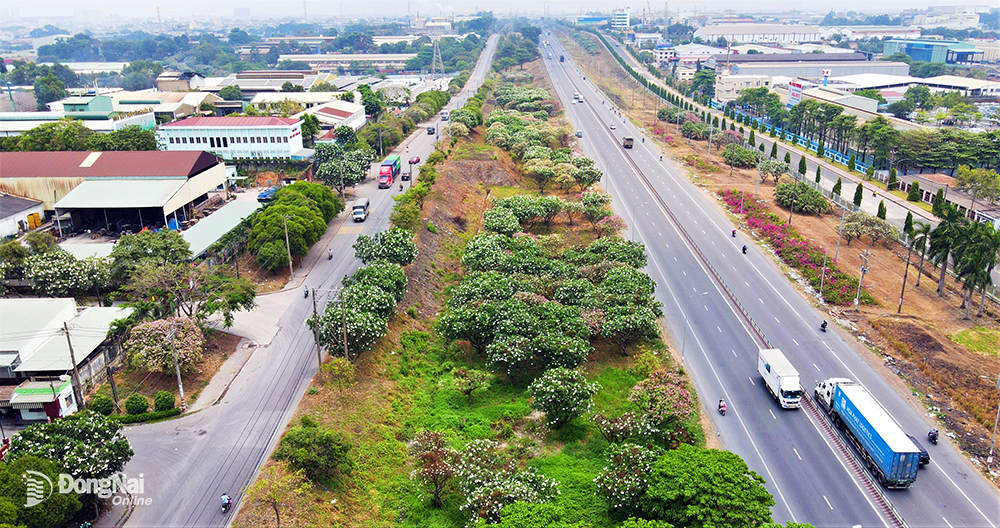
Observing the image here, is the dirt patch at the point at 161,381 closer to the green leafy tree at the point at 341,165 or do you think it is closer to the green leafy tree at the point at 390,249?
the green leafy tree at the point at 390,249

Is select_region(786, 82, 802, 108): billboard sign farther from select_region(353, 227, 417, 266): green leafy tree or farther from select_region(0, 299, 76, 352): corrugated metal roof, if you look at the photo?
select_region(0, 299, 76, 352): corrugated metal roof

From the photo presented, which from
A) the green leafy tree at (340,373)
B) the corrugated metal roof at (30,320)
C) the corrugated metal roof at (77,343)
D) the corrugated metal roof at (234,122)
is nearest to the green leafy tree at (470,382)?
the green leafy tree at (340,373)

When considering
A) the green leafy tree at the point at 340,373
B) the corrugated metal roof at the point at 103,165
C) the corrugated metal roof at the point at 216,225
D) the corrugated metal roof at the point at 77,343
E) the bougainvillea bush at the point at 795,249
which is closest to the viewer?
the green leafy tree at the point at 340,373

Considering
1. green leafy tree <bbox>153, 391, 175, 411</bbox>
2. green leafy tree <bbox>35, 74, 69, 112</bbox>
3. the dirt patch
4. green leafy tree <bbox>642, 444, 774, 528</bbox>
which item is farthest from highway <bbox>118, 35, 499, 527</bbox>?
green leafy tree <bbox>35, 74, 69, 112</bbox>

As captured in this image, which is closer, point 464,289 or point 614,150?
point 464,289

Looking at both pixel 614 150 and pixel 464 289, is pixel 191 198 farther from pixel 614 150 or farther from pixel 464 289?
pixel 614 150

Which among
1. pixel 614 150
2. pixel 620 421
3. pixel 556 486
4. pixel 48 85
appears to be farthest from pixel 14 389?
pixel 48 85
